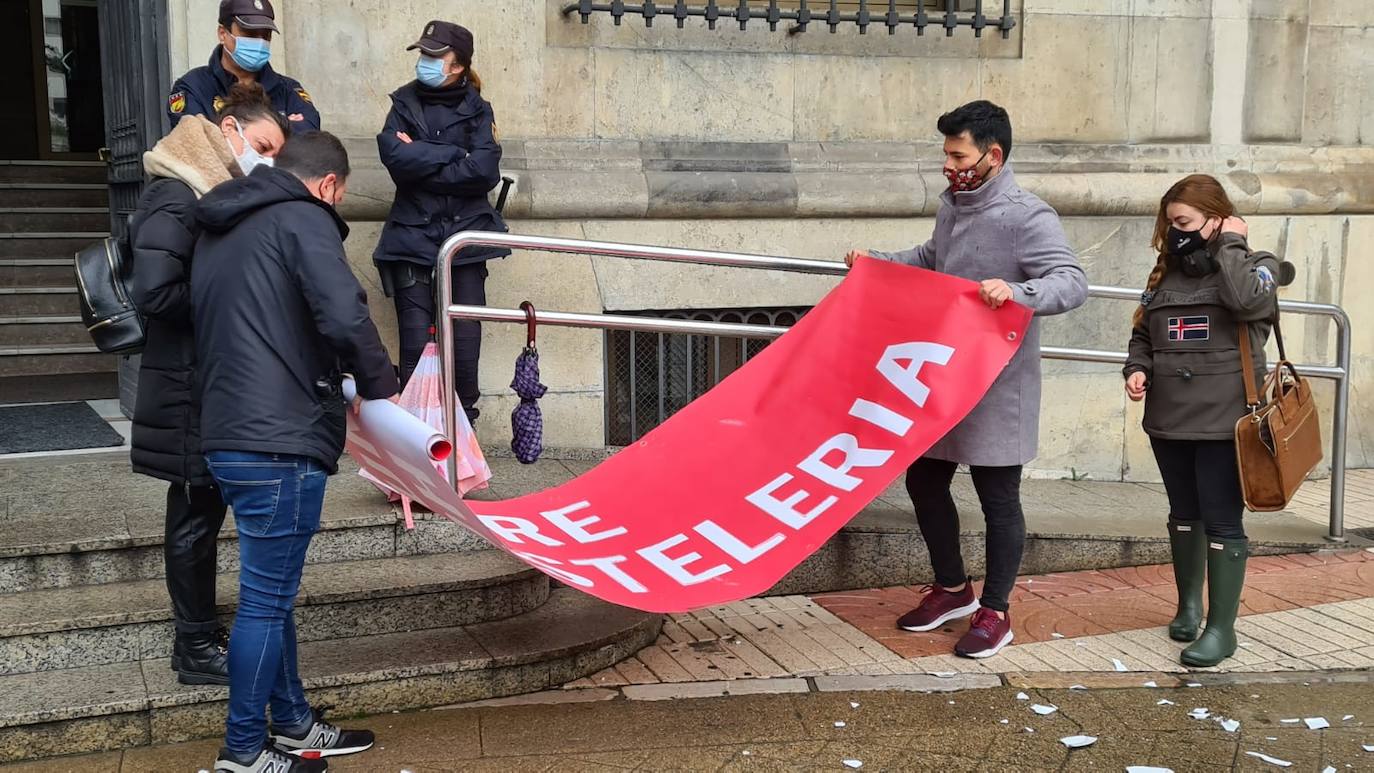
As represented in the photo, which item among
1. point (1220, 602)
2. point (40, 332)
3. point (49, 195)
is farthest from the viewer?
point (49, 195)

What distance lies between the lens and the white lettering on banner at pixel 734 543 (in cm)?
444

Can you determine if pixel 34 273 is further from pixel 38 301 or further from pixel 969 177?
pixel 969 177

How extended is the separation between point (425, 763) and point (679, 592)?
90cm

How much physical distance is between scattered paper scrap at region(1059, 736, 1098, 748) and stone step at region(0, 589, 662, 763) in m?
1.56

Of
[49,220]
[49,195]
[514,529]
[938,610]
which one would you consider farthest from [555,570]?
[49,195]

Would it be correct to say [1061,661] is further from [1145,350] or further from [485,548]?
[485,548]

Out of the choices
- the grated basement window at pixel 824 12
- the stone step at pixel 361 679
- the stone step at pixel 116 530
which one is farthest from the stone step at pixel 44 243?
the stone step at pixel 361 679

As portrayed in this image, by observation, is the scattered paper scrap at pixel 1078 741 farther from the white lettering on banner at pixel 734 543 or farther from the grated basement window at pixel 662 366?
the grated basement window at pixel 662 366

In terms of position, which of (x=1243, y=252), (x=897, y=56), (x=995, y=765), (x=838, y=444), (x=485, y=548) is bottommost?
(x=995, y=765)

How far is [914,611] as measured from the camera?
5336 millimetres

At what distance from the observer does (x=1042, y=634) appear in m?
5.32

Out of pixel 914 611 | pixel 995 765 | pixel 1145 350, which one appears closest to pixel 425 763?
pixel 995 765

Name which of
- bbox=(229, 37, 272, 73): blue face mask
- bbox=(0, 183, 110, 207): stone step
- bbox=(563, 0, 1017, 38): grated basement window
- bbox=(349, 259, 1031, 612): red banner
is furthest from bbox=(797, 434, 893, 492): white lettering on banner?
bbox=(0, 183, 110, 207): stone step

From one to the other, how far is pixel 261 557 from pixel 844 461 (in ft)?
6.61
